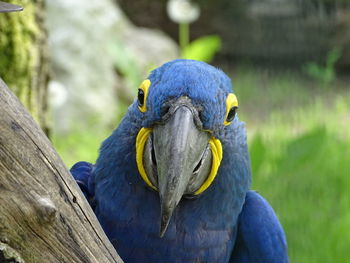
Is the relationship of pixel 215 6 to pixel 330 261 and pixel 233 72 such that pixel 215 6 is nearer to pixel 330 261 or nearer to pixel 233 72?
pixel 233 72

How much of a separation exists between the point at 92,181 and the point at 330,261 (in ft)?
6.21

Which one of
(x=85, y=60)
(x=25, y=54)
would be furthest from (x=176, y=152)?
(x=85, y=60)

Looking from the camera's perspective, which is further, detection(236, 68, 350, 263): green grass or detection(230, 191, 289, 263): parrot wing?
detection(236, 68, 350, 263): green grass

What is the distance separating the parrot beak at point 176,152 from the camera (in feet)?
6.01

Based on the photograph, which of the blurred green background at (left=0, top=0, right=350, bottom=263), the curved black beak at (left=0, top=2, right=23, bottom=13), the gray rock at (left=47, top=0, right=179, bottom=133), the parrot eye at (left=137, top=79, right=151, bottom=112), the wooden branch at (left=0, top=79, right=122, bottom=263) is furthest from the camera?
the gray rock at (left=47, top=0, right=179, bottom=133)

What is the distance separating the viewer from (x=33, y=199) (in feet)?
5.40

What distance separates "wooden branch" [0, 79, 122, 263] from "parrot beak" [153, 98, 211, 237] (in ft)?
0.76

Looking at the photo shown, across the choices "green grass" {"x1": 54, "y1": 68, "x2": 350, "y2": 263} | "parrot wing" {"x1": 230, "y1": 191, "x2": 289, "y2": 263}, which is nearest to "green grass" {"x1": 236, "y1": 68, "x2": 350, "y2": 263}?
"green grass" {"x1": 54, "y1": 68, "x2": 350, "y2": 263}

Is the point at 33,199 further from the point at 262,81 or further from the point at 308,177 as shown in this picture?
the point at 262,81

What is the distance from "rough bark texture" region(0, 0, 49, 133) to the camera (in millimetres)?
2949

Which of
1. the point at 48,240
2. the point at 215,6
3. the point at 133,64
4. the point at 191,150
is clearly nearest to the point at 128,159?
the point at 191,150

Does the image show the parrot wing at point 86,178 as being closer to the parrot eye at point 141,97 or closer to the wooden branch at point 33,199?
the parrot eye at point 141,97

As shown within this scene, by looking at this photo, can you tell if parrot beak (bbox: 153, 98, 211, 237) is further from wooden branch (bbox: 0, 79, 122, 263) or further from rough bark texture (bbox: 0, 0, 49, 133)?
rough bark texture (bbox: 0, 0, 49, 133)

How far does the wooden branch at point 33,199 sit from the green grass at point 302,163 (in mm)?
2340
